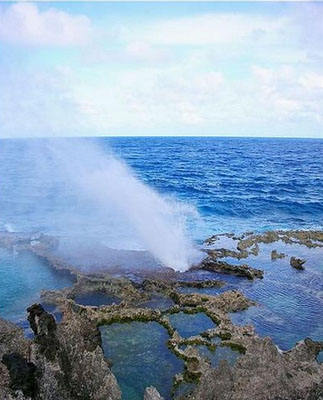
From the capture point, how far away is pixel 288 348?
23266mm

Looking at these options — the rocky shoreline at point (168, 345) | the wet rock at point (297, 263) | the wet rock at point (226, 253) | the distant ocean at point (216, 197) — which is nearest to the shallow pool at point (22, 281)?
the rocky shoreline at point (168, 345)

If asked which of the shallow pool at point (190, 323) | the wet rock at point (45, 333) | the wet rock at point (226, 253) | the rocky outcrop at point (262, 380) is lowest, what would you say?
the shallow pool at point (190, 323)

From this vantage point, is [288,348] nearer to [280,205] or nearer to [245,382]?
[245,382]

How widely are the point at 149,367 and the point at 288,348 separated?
7.64 m

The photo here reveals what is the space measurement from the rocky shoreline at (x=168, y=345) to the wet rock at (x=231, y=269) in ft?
2.32

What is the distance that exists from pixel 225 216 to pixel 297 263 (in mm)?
24657

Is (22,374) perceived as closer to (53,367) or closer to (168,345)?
(53,367)

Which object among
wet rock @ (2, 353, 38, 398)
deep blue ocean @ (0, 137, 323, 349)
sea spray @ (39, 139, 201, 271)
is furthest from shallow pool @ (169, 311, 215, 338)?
wet rock @ (2, 353, 38, 398)

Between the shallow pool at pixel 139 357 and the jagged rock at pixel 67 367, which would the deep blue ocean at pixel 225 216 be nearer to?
the shallow pool at pixel 139 357

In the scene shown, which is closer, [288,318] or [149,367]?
[149,367]

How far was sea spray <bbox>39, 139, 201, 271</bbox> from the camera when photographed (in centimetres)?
4138

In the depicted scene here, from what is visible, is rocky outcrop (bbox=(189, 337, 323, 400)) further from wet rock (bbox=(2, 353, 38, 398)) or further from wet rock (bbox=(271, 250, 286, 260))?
wet rock (bbox=(271, 250, 286, 260))

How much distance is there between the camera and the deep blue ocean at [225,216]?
28.1 meters

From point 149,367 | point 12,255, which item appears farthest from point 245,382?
point 12,255
